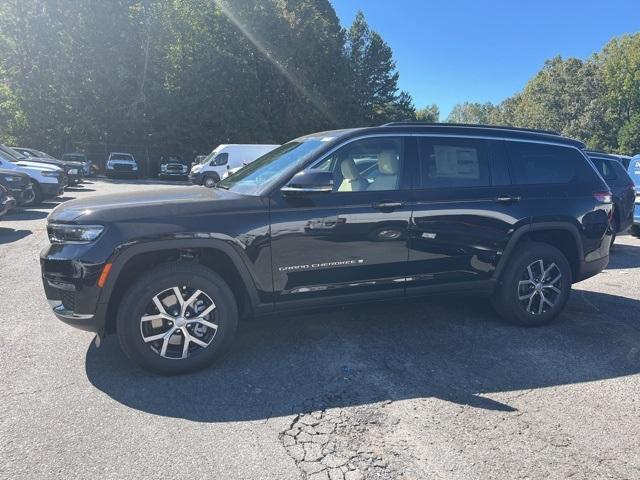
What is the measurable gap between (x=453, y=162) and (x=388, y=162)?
0.69m

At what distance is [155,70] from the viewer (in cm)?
3319

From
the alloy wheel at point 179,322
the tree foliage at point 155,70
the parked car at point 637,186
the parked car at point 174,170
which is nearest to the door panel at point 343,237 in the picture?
the alloy wheel at point 179,322

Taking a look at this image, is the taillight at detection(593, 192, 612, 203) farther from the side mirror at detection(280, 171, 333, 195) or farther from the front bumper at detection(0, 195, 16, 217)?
the front bumper at detection(0, 195, 16, 217)

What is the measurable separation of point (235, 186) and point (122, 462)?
244cm

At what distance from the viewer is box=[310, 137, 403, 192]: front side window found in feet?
13.5

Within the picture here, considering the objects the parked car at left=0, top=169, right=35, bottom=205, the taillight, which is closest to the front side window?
the taillight

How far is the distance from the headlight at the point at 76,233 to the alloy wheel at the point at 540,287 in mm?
3885

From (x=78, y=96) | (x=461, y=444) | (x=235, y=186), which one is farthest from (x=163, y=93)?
(x=461, y=444)

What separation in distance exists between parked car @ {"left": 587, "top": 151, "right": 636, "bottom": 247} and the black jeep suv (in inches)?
190

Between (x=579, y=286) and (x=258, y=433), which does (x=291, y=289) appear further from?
(x=579, y=286)

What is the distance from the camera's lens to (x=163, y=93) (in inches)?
1294

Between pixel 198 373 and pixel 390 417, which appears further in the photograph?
pixel 198 373

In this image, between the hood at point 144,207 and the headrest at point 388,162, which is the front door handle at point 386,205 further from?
the hood at point 144,207

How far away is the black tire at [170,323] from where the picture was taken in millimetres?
3516
